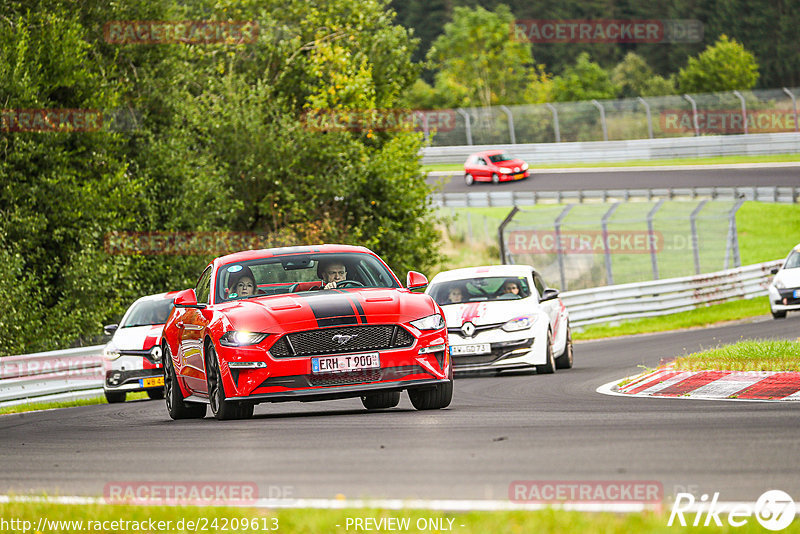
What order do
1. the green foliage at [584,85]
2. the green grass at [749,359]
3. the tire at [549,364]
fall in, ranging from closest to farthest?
the green grass at [749,359]
the tire at [549,364]
the green foliage at [584,85]

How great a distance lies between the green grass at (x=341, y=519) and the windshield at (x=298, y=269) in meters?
5.24

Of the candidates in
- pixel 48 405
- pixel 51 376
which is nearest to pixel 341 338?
pixel 48 405

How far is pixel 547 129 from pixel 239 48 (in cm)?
2742

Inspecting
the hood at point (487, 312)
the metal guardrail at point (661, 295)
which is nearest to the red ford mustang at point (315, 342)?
the hood at point (487, 312)

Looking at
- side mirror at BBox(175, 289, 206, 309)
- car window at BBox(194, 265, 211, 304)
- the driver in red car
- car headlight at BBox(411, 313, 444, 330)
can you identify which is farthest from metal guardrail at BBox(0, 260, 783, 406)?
car headlight at BBox(411, 313, 444, 330)

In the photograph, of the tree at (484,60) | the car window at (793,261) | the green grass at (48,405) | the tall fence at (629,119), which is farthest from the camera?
the tree at (484,60)

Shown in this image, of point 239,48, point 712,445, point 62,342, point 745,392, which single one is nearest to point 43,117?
point 62,342

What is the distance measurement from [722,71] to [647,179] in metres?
40.6

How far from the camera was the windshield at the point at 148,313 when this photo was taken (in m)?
18.4

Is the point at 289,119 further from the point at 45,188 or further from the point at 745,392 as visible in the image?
the point at 745,392

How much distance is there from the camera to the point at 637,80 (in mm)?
101500

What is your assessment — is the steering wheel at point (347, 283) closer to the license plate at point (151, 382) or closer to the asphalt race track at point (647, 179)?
the license plate at point (151, 382)

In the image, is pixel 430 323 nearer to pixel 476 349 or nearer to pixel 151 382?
pixel 476 349

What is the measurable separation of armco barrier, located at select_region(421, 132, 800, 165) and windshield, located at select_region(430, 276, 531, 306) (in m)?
40.8
